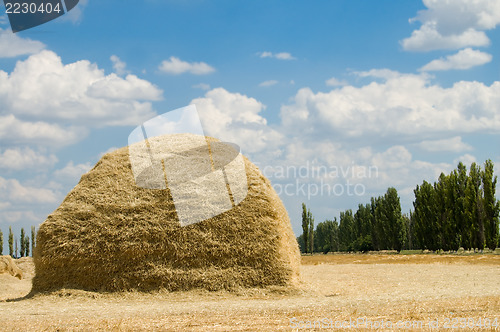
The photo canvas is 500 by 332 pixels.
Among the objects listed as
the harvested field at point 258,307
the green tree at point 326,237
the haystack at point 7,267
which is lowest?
the green tree at point 326,237

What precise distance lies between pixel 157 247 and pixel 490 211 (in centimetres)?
4407

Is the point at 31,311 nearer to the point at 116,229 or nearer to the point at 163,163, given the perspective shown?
the point at 116,229

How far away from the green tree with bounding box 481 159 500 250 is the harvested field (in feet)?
118

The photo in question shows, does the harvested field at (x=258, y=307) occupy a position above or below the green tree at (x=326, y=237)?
above

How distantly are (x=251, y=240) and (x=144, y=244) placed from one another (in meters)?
2.93

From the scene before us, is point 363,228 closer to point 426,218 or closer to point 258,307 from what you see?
point 426,218

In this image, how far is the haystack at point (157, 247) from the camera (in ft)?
42.1

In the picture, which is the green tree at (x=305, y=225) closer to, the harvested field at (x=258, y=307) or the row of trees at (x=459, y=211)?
the row of trees at (x=459, y=211)

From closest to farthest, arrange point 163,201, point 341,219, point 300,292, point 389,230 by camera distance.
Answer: point 300,292 → point 163,201 → point 389,230 → point 341,219

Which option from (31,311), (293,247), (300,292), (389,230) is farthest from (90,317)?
(389,230)

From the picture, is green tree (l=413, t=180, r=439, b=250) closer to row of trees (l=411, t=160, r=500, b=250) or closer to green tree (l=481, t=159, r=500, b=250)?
row of trees (l=411, t=160, r=500, b=250)

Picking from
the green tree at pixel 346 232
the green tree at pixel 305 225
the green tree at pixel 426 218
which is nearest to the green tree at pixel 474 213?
the green tree at pixel 426 218

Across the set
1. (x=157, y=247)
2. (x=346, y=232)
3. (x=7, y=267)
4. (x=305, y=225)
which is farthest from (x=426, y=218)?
(x=157, y=247)

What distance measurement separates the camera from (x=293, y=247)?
1499 cm
